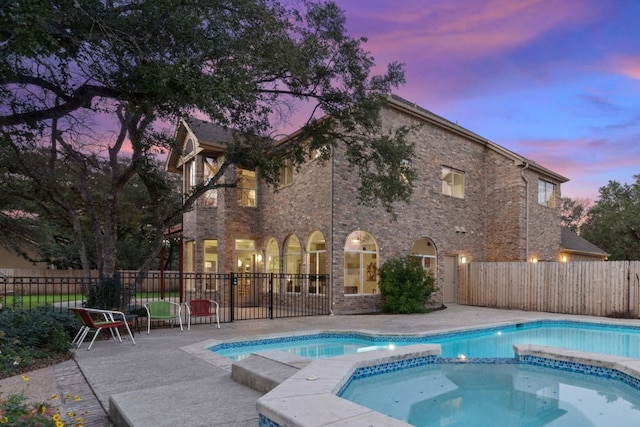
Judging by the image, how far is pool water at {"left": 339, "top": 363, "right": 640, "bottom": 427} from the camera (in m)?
4.95

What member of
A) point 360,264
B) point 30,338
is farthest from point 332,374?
point 360,264

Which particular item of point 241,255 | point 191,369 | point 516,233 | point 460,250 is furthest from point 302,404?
point 516,233

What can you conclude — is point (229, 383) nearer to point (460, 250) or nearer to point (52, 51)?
point (52, 51)

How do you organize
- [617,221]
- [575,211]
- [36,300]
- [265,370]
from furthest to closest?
[575,211] → [617,221] → [36,300] → [265,370]

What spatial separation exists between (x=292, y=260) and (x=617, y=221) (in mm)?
25299

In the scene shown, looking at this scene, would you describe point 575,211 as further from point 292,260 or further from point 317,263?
point 317,263

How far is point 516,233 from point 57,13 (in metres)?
17.0

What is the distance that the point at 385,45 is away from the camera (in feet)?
39.1

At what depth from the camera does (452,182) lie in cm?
1736

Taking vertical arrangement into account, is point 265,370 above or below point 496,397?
above

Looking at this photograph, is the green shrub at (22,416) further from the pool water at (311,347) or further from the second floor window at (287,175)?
the second floor window at (287,175)

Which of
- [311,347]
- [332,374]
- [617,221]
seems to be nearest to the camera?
[332,374]

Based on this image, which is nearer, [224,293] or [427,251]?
[224,293]

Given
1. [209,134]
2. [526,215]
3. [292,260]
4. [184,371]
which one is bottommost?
[184,371]
